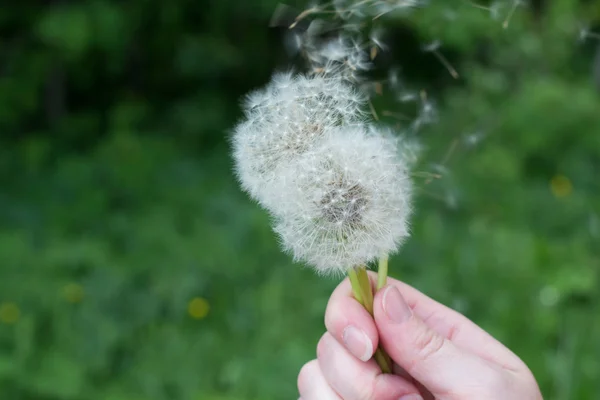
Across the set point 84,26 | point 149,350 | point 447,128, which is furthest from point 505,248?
point 84,26

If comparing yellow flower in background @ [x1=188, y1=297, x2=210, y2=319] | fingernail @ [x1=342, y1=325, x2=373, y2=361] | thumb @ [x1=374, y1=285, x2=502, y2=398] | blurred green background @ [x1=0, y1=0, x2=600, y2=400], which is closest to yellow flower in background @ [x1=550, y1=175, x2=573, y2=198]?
blurred green background @ [x1=0, y1=0, x2=600, y2=400]

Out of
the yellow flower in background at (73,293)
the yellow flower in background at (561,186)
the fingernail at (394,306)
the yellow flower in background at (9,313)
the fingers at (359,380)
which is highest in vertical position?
the fingernail at (394,306)

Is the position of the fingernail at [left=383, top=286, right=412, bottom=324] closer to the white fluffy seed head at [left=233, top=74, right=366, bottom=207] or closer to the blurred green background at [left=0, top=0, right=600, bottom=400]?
the white fluffy seed head at [left=233, top=74, right=366, bottom=207]

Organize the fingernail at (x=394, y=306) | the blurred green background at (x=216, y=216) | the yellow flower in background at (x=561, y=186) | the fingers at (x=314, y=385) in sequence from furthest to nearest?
1. the yellow flower in background at (x=561, y=186)
2. the blurred green background at (x=216, y=216)
3. the fingers at (x=314, y=385)
4. the fingernail at (x=394, y=306)

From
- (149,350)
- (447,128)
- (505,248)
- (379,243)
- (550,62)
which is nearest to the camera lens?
(379,243)

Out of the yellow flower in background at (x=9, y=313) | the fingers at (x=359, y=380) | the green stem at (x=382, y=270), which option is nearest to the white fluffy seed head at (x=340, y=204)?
the green stem at (x=382, y=270)

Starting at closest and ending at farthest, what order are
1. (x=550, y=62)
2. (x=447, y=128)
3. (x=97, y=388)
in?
(x=97, y=388), (x=447, y=128), (x=550, y=62)

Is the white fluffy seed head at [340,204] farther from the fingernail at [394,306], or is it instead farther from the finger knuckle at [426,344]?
the finger knuckle at [426,344]

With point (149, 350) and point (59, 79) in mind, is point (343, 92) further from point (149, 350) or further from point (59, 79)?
point (59, 79)
